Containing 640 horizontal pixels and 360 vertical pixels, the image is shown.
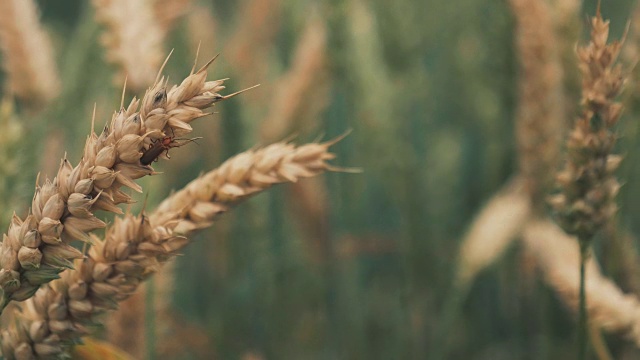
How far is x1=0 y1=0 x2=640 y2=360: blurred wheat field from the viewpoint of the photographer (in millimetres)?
1354

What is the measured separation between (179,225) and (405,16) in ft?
4.13

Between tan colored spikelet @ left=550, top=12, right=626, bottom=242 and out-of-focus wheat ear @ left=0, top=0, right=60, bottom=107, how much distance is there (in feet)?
3.37

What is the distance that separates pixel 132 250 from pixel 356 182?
1.15 meters

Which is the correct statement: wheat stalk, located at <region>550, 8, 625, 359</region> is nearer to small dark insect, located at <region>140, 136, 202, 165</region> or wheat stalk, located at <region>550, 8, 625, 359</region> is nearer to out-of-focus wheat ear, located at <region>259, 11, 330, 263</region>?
small dark insect, located at <region>140, 136, 202, 165</region>

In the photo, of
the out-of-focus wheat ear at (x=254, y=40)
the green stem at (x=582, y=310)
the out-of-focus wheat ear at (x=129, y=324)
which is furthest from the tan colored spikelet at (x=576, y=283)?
the out-of-focus wheat ear at (x=254, y=40)

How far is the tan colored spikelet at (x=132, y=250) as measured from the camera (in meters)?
0.75

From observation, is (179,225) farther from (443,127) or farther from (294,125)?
(443,127)

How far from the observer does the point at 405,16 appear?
6.31 ft

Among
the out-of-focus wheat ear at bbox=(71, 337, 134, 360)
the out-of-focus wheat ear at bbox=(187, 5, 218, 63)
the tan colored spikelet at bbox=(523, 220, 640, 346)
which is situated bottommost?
the out-of-focus wheat ear at bbox=(71, 337, 134, 360)

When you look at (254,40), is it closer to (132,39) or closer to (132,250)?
(132,39)

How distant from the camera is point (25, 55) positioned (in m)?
1.56

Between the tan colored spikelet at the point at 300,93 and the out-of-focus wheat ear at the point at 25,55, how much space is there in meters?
0.46

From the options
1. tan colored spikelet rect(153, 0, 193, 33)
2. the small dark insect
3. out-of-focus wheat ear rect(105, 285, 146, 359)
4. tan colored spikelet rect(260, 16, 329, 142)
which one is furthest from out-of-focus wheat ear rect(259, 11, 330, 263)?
the small dark insect

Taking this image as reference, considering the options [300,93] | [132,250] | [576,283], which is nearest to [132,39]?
[132,250]
